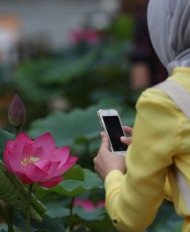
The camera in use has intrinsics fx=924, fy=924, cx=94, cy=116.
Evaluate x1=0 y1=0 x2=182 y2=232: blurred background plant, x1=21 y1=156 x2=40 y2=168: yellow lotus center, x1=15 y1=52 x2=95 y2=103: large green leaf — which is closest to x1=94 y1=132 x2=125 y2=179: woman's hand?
x1=21 y1=156 x2=40 y2=168: yellow lotus center

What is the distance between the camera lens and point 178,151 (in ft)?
4.65

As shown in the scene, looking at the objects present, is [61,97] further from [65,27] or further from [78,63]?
[65,27]

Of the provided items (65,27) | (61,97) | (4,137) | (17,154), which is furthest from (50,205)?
(65,27)

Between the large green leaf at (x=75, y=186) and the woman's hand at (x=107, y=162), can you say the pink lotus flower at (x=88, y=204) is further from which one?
the woman's hand at (x=107, y=162)

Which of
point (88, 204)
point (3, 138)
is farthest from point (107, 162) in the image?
point (88, 204)

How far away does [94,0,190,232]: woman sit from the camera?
4.63 feet

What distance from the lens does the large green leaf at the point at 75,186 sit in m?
1.88

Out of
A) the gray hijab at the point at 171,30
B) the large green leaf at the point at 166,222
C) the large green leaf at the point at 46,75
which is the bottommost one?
the large green leaf at the point at 46,75

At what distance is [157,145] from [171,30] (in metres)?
0.21

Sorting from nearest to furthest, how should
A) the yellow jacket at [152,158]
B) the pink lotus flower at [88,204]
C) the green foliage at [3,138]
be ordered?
the yellow jacket at [152,158] → the green foliage at [3,138] → the pink lotus flower at [88,204]

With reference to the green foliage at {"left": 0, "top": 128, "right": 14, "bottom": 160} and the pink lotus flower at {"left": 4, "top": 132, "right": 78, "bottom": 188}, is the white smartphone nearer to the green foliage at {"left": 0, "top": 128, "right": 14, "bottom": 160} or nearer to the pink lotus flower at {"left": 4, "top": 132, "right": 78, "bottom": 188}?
the pink lotus flower at {"left": 4, "top": 132, "right": 78, "bottom": 188}

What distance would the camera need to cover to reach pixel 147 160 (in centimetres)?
142

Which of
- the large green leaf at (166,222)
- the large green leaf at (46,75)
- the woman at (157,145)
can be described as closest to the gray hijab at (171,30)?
the woman at (157,145)

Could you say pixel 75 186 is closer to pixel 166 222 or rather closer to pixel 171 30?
pixel 166 222
